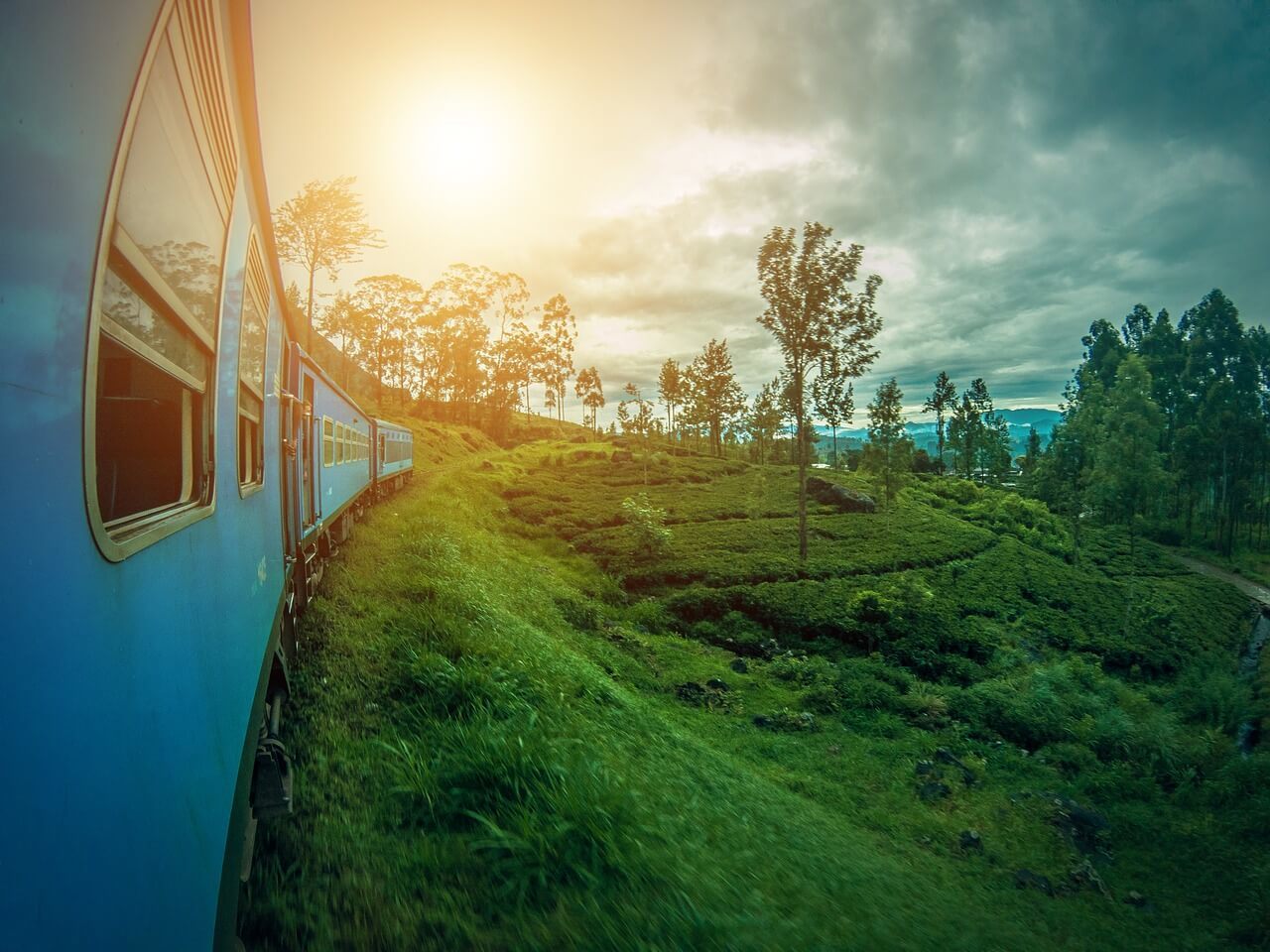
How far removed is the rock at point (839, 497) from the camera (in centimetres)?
3234

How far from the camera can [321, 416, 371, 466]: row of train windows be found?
9.35 metres

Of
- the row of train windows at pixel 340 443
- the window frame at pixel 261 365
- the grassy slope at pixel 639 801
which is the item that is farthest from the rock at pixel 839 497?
the window frame at pixel 261 365

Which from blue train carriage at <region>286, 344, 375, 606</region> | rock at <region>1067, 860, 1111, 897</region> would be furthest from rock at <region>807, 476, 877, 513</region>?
rock at <region>1067, 860, 1111, 897</region>

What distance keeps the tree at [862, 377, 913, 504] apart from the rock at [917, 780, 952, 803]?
75.0 feet

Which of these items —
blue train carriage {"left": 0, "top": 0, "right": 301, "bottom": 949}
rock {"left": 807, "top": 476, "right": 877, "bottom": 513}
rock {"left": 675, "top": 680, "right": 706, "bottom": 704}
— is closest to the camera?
blue train carriage {"left": 0, "top": 0, "right": 301, "bottom": 949}

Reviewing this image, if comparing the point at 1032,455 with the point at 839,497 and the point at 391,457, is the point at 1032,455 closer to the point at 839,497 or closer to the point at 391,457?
the point at 839,497

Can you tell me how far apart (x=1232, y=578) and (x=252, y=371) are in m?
45.0

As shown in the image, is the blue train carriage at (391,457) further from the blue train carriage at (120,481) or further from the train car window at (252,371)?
the blue train carriage at (120,481)

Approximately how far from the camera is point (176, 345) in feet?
6.43

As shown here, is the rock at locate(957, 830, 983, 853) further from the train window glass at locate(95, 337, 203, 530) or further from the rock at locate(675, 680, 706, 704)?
the train window glass at locate(95, 337, 203, 530)

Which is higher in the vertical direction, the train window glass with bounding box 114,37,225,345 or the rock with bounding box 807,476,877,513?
the train window glass with bounding box 114,37,225,345

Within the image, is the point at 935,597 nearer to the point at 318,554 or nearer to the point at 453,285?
the point at 318,554

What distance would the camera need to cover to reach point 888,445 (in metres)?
32.9

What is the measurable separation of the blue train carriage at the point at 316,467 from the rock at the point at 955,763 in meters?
8.86
